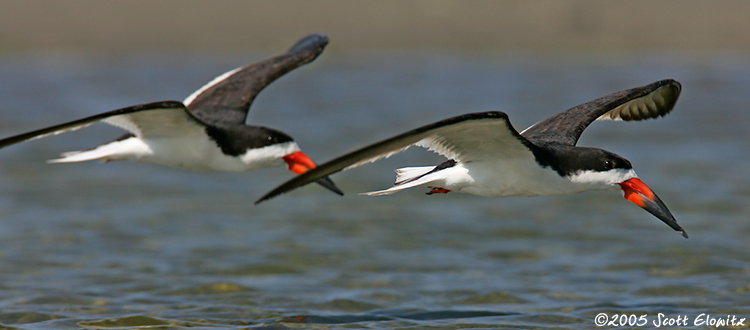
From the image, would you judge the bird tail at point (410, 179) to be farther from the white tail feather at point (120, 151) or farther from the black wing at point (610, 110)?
the white tail feather at point (120, 151)

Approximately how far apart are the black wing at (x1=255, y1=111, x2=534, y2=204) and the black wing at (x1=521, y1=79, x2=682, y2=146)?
61 cm

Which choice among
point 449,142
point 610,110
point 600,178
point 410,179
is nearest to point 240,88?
point 410,179

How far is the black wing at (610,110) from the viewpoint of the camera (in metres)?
6.53

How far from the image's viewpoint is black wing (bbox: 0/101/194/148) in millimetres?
4961

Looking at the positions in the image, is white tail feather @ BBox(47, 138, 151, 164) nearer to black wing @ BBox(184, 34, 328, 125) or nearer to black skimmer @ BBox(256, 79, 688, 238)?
black wing @ BBox(184, 34, 328, 125)

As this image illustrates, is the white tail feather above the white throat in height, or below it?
above

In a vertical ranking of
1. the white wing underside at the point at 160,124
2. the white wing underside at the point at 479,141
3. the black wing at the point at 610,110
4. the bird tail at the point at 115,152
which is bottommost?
the white wing underside at the point at 479,141

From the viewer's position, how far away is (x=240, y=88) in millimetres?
7719

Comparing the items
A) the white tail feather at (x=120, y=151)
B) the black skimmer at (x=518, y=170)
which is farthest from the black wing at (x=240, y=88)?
the black skimmer at (x=518, y=170)

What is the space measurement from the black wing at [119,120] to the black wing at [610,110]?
2460 mm

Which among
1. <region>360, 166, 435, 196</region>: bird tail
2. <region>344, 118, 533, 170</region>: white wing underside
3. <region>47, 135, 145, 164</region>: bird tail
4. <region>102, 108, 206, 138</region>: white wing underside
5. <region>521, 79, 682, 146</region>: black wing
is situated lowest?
<region>360, 166, 435, 196</region>: bird tail

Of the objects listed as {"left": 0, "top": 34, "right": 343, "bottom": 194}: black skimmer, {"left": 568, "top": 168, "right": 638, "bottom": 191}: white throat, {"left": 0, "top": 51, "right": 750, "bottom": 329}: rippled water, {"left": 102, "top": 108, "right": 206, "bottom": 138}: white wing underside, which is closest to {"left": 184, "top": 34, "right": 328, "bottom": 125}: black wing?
{"left": 0, "top": 34, "right": 343, "bottom": 194}: black skimmer

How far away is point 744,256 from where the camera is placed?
933cm

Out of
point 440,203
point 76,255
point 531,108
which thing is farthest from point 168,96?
point 76,255
